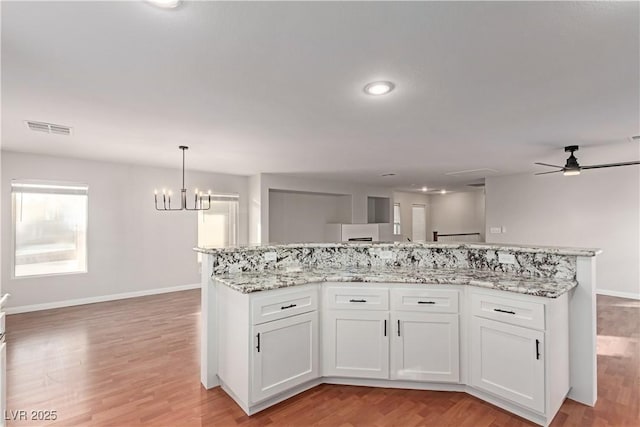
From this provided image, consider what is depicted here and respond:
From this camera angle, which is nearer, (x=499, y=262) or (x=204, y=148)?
(x=499, y=262)

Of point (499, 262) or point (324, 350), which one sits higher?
point (499, 262)

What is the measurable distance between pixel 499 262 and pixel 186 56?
A: 9.57 ft

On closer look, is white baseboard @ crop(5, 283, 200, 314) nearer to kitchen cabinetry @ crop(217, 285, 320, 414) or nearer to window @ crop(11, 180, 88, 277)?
window @ crop(11, 180, 88, 277)

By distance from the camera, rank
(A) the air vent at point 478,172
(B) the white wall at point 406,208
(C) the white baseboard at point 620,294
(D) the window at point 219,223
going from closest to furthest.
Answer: (C) the white baseboard at point 620,294
(A) the air vent at point 478,172
(D) the window at point 219,223
(B) the white wall at point 406,208

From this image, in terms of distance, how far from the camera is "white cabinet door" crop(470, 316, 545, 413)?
2.08 m

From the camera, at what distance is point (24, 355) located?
3227 millimetres

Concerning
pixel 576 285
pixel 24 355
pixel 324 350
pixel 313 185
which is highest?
pixel 313 185

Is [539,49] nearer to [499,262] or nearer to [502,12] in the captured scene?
[502,12]

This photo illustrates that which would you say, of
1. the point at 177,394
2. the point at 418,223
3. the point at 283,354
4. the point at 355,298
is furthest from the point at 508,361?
the point at 418,223

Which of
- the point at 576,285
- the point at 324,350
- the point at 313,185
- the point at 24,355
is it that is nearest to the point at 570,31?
the point at 576,285

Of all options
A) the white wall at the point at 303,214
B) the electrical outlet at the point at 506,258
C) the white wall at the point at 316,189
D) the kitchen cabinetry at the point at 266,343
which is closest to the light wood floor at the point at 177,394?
the kitchen cabinetry at the point at 266,343

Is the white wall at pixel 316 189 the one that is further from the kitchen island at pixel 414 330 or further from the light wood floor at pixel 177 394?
the kitchen island at pixel 414 330

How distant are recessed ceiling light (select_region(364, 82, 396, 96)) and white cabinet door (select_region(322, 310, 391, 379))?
68.4 inches

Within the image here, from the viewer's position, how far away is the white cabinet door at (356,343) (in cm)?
251
